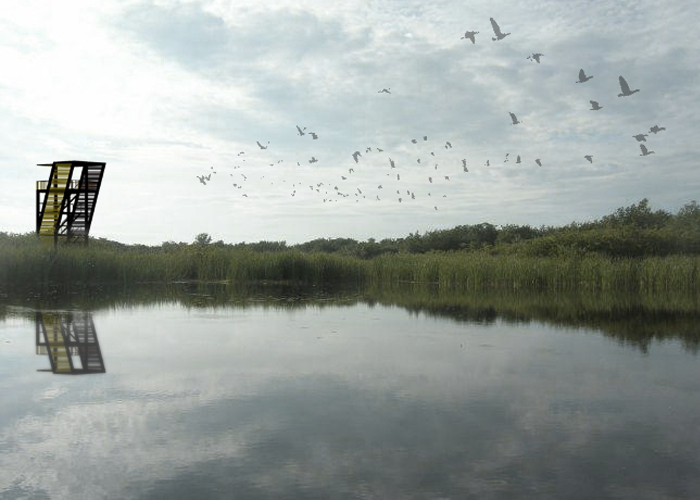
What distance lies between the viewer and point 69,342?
7574 mm

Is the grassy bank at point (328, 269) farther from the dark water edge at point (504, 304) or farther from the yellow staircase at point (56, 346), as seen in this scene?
the yellow staircase at point (56, 346)

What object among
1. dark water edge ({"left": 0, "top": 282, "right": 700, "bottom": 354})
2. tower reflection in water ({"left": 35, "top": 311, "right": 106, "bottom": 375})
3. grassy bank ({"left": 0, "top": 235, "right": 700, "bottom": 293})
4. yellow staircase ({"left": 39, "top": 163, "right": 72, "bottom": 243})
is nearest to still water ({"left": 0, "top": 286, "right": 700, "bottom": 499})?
tower reflection in water ({"left": 35, "top": 311, "right": 106, "bottom": 375})

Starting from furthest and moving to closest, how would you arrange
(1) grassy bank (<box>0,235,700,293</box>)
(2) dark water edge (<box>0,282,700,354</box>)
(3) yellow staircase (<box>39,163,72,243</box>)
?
(3) yellow staircase (<box>39,163,72,243</box>) → (1) grassy bank (<box>0,235,700,293</box>) → (2) dark water edge (<box>0,282,700,354</box>)

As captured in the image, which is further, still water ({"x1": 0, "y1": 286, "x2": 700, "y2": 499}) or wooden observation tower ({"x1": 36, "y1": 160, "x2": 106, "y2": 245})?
wooden observation tower ({"x1": 36, "y1": 160, "x2": 106, "y2": 245})

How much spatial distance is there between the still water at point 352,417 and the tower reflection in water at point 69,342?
0.15 meters

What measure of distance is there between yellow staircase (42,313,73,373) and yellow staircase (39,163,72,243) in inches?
548

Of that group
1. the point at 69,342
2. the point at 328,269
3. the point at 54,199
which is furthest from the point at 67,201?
the point at 69,342

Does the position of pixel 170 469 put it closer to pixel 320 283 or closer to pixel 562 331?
pixel 562 331

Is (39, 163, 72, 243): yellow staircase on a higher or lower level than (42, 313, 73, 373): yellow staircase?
higher

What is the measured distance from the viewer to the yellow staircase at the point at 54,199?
22.1 meters

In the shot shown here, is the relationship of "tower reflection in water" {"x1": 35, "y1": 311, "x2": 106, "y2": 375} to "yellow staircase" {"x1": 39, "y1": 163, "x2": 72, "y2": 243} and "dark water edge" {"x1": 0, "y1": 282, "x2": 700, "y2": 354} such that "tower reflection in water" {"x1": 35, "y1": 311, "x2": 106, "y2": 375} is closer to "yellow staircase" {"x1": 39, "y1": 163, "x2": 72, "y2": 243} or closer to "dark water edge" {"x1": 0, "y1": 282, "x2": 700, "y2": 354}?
"dark water edge" {"x1": 0, "y1": 282, "x2": 700, "y2": 354}

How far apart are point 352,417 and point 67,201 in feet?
69.5

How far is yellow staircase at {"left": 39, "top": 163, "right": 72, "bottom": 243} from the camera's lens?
2206 centimetres

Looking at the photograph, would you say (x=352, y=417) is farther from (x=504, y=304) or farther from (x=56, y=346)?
(x=504, y=304)
